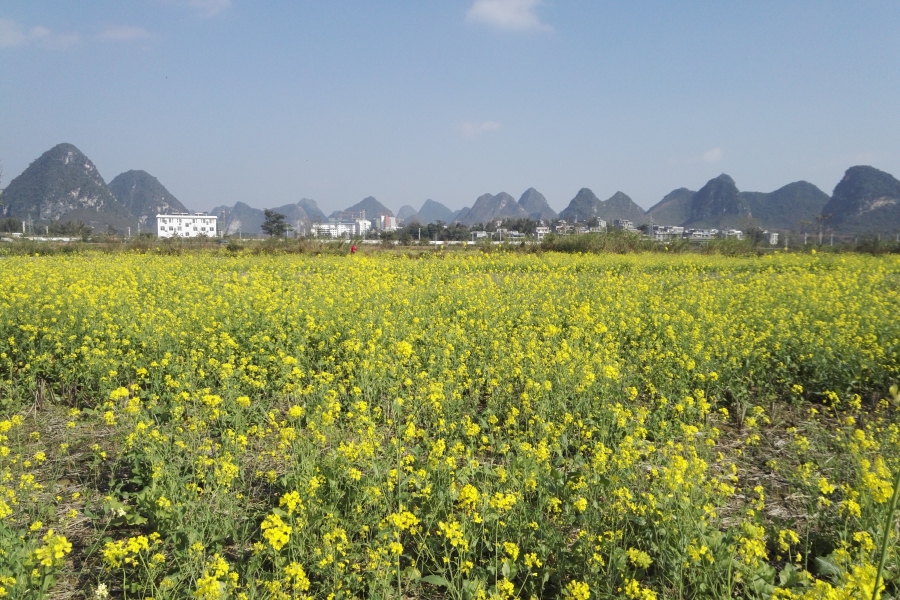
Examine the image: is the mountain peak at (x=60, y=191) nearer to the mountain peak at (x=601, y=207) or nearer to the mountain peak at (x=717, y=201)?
the mountain peak at (x=601, y=207)

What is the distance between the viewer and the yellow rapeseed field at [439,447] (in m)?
2.21

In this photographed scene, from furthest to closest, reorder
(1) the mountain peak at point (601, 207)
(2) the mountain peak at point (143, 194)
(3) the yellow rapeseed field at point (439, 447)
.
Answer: (2) the mountain peak at point (143, 194) → (1) the mountain peak at point (601, 207) → (3) the yellow rapeseed field at point (439, 447)

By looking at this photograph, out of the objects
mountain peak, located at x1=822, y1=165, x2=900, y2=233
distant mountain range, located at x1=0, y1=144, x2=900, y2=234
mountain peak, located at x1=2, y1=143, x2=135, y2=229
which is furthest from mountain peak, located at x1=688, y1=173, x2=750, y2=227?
mountain peak, located at x1=2, y1=143, x2=135, y2=229

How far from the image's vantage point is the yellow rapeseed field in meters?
2.21

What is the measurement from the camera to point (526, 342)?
16.9 ft

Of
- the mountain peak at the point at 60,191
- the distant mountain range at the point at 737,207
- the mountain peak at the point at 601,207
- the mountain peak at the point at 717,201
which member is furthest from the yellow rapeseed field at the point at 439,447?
the mountain peak at the point at 60,191

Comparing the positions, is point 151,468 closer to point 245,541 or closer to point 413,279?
point 245,541

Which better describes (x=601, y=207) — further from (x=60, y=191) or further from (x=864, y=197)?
(x=60, y=191)

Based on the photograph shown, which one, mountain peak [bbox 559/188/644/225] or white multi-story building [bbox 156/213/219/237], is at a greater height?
mountain peak [bbox 559/188/644/225]

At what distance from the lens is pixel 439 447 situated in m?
2.67

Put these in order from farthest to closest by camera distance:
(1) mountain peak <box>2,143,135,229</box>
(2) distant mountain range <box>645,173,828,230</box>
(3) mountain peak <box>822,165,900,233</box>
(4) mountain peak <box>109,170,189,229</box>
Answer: (4) mountain peak <box>109,170,189,229</box> < (1) mountain peak <box>2,143,135,229</box> < (2) distant mountain range <box>645,173,828,230</box> < (3) mountain peak <box>822,165,900,233</box>

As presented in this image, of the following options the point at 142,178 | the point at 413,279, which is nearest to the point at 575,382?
the point at 413,279

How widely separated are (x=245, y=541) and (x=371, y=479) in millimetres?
663

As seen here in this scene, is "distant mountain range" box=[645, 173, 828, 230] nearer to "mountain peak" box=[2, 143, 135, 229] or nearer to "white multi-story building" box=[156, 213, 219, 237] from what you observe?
"white multi-story building" box=[156, 213, 219, 237]
